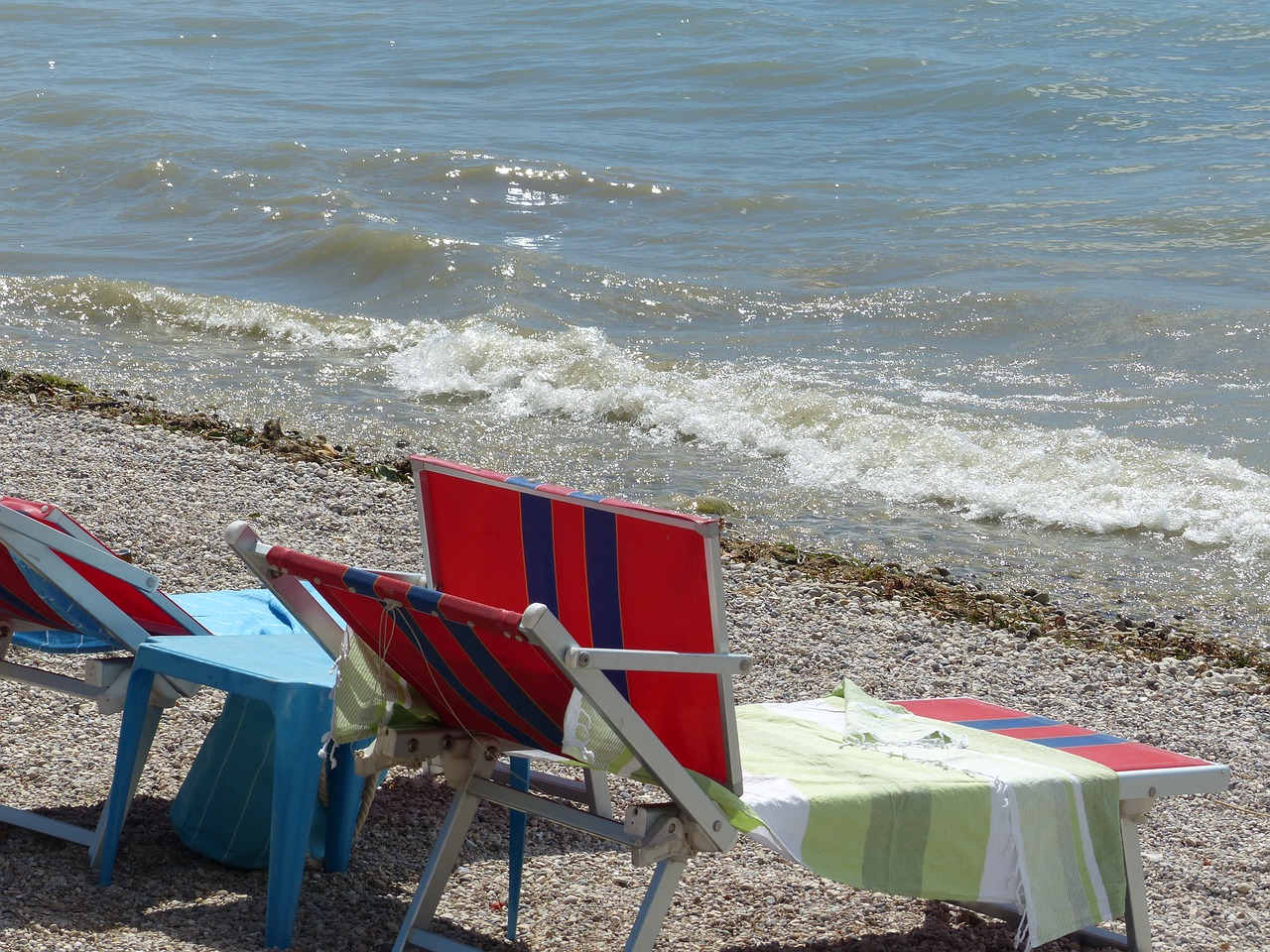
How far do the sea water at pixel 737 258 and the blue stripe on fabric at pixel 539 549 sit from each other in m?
4.75

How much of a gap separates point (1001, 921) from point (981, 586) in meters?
3.76

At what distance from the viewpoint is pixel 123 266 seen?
587 inches

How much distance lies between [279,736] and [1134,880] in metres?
1.87

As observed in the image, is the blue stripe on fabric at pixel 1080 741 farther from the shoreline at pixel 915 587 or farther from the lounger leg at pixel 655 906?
the shoreline at pixel 915 587

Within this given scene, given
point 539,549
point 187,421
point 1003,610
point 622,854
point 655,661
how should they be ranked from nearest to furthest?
point 655,661
point 539,549
point 622,854
point 1003,610
point 187,421

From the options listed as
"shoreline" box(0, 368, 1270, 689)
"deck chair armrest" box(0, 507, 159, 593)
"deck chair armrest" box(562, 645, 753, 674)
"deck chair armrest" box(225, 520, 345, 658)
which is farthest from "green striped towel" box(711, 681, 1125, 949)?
"shoreline" box(0, 368, 1270, 689)

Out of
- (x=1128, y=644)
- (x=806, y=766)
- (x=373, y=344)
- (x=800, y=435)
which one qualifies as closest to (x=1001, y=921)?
(x=806, y=766)

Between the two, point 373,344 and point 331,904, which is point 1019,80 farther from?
point 331,904

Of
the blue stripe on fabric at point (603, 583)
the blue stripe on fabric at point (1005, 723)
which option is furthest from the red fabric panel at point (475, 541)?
the blue stripe on fabric at point (1005, 723)

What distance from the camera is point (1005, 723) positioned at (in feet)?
11.4

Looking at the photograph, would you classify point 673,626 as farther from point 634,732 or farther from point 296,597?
point 296,597

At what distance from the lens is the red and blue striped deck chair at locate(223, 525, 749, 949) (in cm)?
240

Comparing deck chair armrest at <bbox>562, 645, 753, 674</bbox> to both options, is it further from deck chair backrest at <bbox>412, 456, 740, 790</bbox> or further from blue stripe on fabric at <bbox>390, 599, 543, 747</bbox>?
blue stripe on fabric at <bbox>390, 599, 543, 747</bbox>

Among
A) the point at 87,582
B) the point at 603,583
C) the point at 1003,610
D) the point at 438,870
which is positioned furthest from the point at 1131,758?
the point at 1003,610
